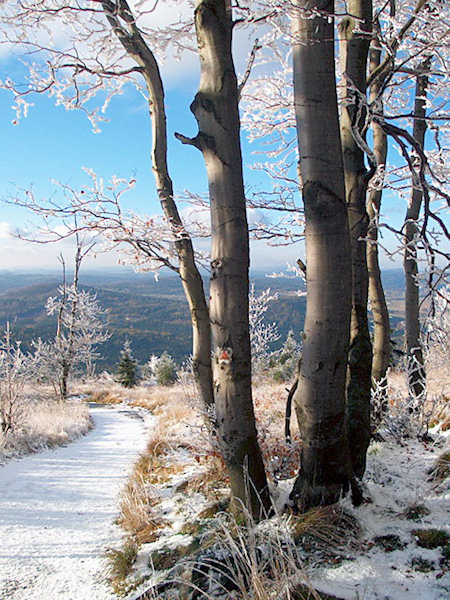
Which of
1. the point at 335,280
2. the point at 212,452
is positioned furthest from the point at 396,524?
the point at 212,452

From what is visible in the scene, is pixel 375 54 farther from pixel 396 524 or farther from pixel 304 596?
pixel 304 596

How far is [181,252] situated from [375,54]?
13.6 feet

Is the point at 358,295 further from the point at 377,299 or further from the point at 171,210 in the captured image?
the point at 377,299

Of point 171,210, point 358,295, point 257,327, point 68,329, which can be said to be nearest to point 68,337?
point 68,329

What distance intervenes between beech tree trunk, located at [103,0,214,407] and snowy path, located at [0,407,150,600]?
1672mm

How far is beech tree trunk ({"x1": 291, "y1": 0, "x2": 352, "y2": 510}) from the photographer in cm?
222

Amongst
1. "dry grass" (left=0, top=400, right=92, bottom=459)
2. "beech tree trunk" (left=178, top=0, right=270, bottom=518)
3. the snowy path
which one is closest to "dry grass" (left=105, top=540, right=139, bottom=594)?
the snowy path

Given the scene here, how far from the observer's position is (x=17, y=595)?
2312 mm

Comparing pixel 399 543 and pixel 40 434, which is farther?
pixel 40 434

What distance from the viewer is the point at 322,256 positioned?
7.27 ft

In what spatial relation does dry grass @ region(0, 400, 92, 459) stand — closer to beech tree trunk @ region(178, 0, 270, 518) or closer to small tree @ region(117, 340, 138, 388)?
beech tree trunk @ region(178, 0, 270, 518)

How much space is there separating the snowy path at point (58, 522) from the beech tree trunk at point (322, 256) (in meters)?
1.57

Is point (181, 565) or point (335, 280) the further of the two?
point (335, 280)

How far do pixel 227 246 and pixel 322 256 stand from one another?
24.0 inches
